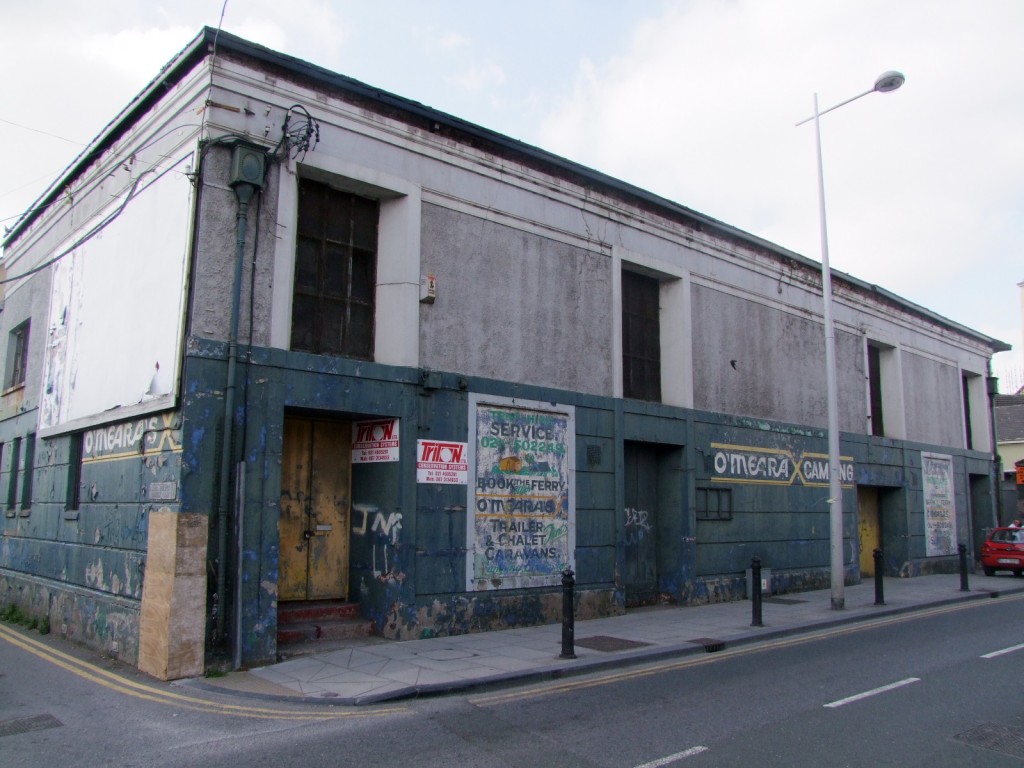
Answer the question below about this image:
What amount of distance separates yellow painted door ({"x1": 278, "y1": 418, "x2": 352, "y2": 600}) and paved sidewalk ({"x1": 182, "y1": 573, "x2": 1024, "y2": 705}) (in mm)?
1191

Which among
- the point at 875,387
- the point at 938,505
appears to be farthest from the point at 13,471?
the point at 938,505

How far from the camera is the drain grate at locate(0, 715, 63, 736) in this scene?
718 centimetres

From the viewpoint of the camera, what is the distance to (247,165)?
10.0 m

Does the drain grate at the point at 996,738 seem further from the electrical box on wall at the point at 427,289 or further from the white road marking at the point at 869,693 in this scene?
the electrical box on wall at the point at 427,289

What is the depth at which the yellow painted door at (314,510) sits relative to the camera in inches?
440

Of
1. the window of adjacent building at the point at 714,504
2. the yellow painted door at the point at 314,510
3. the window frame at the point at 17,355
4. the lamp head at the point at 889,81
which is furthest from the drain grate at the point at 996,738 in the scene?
the window frame at the point at 17,355

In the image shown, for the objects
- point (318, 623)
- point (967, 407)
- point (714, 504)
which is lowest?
point (318, 623)

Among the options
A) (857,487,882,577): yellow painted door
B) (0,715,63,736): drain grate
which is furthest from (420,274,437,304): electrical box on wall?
(857,487,882,577): yellow painted door

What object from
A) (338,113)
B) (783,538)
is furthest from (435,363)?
(783,538)

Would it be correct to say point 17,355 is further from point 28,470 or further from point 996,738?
point 996,738

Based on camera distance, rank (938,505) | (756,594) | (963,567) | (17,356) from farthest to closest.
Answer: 1. (938,505)
2. (963,567)
3. (17,356)
4. (756,594)

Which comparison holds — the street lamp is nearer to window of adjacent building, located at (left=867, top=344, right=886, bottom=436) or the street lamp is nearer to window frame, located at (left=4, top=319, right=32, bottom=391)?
window of adjacent building, located at (left=867, top=344, right=886, bottom=436)

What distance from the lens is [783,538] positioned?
17875 mm

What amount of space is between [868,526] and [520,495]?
44.6 feet
